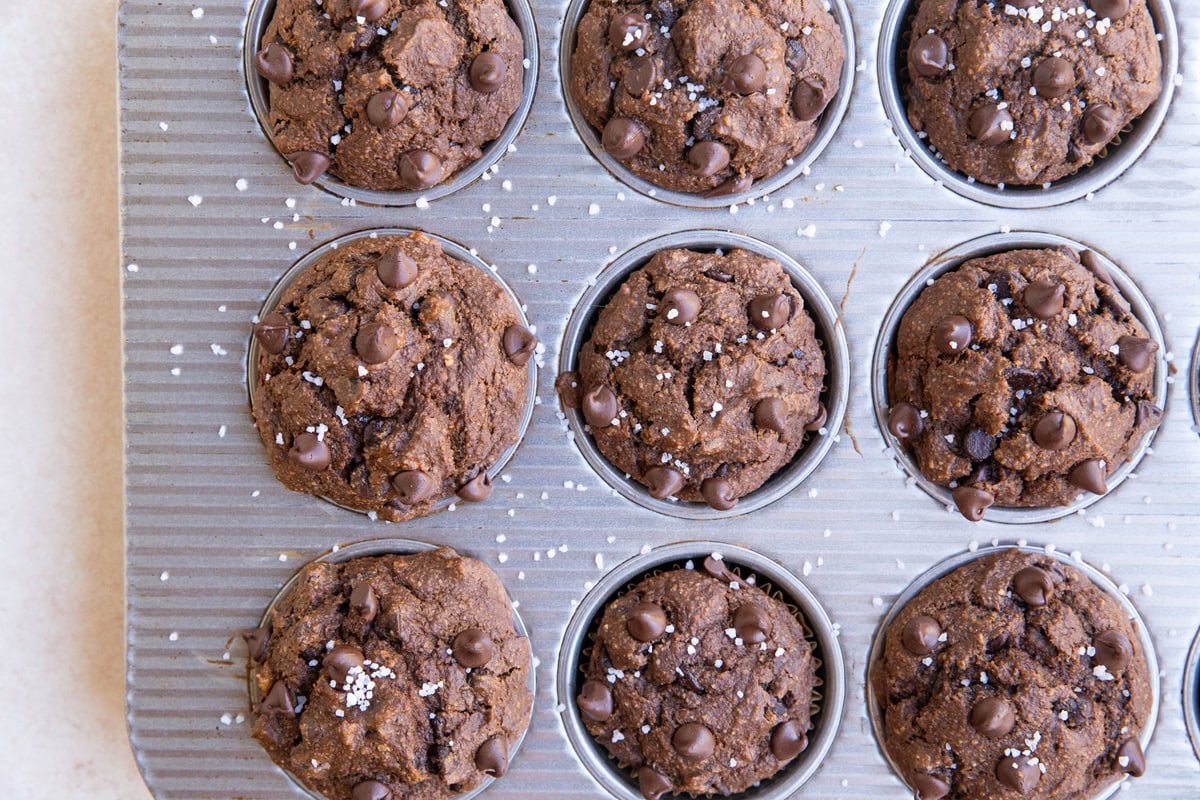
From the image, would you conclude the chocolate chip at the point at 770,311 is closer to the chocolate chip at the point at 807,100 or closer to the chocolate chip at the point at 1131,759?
the chocolate chip at the point at 807,100

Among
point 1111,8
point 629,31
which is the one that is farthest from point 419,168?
point 1111,8

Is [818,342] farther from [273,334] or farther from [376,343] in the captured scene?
[273,334]

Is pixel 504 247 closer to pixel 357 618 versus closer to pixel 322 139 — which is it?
pixel 322 139

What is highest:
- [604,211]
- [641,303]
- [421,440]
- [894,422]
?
[604,211]

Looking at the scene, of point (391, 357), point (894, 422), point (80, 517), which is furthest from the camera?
point (80, 517)

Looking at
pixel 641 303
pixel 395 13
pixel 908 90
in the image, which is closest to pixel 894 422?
pixel 641 303

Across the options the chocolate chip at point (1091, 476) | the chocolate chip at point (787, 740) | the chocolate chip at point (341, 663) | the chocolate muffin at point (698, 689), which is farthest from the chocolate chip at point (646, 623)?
the chocolate chip at point (1091, 476)
